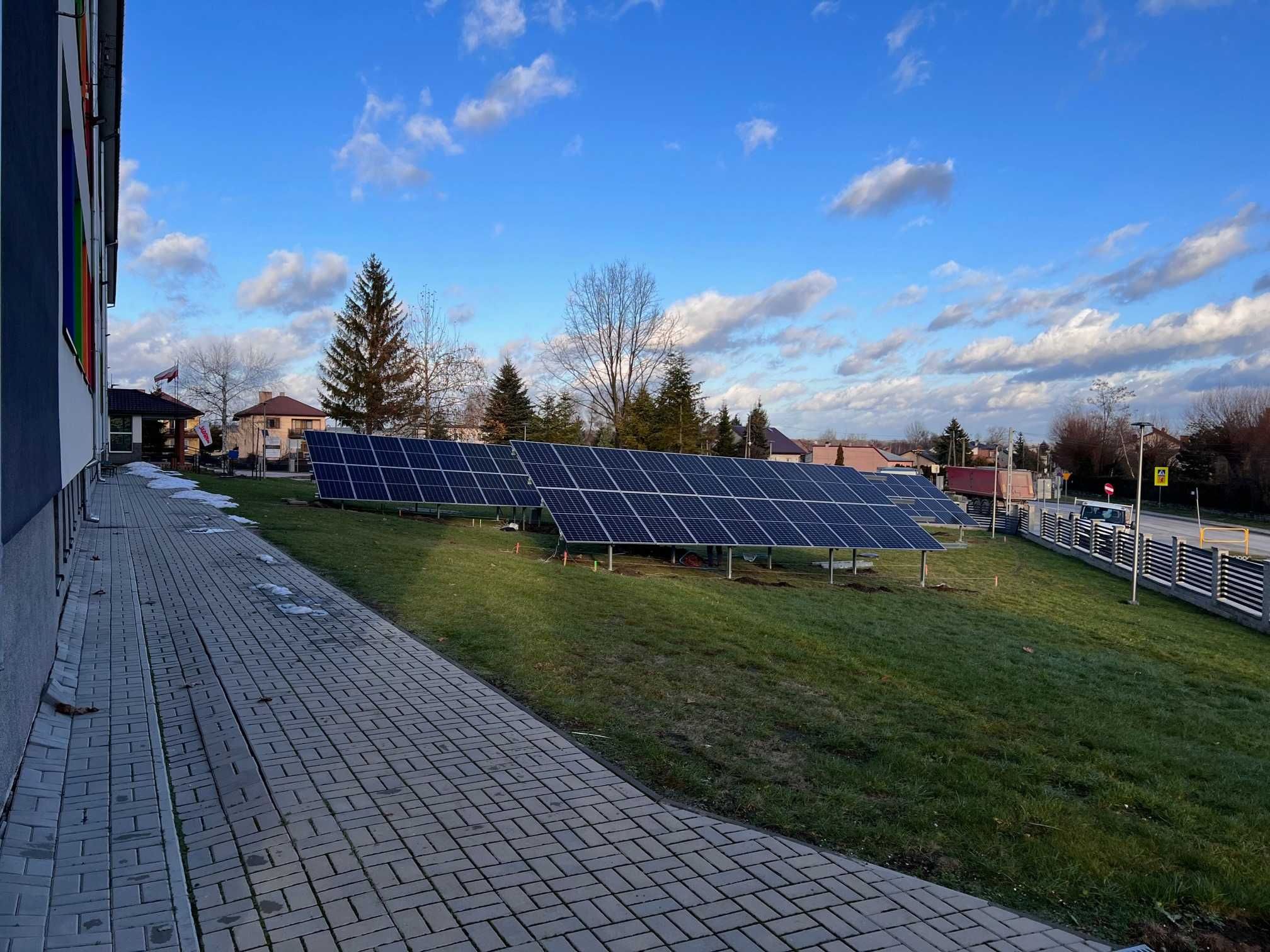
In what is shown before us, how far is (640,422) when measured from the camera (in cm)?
5484

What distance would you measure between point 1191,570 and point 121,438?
191ft

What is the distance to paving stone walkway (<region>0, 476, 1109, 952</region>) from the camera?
3945mm

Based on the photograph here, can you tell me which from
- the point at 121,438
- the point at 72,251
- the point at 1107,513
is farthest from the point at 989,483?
the point at 121,438

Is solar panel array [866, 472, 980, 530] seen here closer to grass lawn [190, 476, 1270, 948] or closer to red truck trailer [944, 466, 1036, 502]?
grass lawn [190, 476, 1270, 948]

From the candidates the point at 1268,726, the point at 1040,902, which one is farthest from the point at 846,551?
the point at 1040,902

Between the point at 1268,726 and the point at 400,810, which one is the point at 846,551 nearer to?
the point at 1268,726

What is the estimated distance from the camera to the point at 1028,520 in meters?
44.1

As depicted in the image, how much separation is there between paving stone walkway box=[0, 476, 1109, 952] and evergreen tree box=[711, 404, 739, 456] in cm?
6686

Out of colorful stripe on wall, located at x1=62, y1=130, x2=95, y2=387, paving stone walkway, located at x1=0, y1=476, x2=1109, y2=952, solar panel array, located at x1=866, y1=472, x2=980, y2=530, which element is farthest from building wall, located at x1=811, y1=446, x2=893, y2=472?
colorful stripe on wall, located at x1=62, y1=130, x2=95, y2=387

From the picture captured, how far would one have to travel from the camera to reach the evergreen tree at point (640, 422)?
5372 cm

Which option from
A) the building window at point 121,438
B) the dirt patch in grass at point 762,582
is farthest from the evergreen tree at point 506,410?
the dirt patch in grass at point 762,582

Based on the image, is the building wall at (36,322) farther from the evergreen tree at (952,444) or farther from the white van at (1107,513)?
the evergreen tree at (952,444)

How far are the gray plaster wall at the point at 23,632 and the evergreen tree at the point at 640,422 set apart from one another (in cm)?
4557

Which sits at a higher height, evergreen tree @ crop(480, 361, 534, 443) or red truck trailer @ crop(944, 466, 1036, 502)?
evergreen tree @ crop(480, 361, 534, 443)
